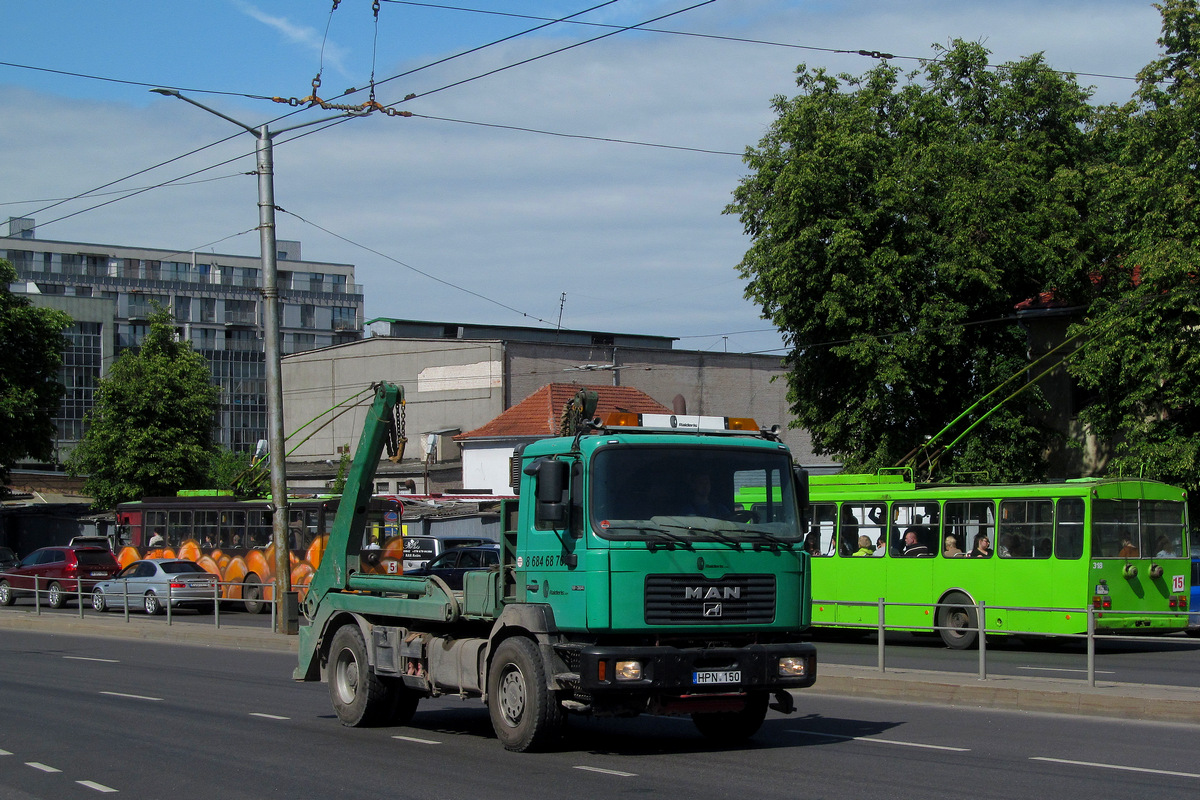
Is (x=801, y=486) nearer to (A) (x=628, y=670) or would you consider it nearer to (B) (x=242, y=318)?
(A) (x=628, y=670)

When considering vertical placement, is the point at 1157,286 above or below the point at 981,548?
above

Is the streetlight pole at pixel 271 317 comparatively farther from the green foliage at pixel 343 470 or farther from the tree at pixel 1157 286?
the tree at pixel 1157 286

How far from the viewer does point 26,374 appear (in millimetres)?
51312

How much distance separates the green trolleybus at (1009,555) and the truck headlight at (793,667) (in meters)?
9.18

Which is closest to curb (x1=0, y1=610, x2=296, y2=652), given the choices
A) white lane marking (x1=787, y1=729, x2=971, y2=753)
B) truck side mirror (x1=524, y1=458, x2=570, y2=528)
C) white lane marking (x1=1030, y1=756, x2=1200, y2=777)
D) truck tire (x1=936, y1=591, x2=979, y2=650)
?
truck tire (x1=936, y1=591, x2=979, y2=650)

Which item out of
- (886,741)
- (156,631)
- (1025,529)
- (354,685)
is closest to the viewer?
(886,741)

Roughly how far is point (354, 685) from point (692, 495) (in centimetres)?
441

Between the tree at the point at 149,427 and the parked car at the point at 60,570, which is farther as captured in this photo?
the tree at the point at 149,427

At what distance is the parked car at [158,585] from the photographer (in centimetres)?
3303

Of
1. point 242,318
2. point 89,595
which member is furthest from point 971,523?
point 242,318

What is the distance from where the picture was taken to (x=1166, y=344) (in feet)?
89.5

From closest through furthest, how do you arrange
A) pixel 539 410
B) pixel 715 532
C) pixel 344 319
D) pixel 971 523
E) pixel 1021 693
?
pixel 715 532 → pixel 1021 693 → pixel 971 523 → pixel 539 410 → pixel 344 319

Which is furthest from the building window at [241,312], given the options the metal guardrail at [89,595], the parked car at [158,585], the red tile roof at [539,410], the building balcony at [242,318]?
the parked car at [158,585]

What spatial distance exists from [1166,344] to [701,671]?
2059 cm
